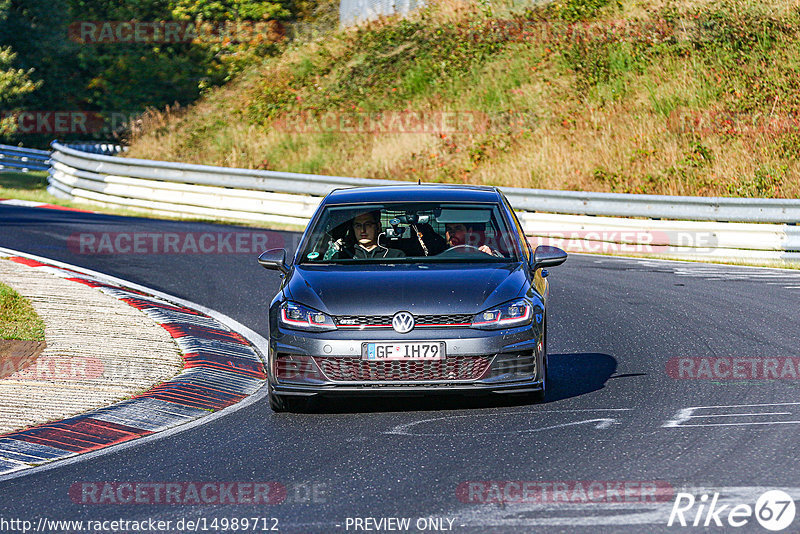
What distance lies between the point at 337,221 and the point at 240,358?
2.00m

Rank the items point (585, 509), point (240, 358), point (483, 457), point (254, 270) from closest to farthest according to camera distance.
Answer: point (585, 509) < point (483, 457) < point (240, 358) < point (254, 270)

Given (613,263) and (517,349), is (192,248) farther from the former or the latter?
(517,349)

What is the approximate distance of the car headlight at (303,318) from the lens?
25.7ft

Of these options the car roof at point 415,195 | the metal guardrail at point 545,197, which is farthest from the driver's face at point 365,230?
the metal guardrail at point 545,197

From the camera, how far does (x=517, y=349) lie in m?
7.81

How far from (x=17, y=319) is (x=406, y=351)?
5.33 meters

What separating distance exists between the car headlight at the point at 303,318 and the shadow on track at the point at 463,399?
635 millimetres

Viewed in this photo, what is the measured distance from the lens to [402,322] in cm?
771

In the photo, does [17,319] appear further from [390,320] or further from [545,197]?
[545,197]

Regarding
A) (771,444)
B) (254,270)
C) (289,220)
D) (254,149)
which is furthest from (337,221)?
→ (254,149)

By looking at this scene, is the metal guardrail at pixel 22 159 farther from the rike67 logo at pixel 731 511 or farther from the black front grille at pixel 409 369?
the rike67 logo at pixel 731 511

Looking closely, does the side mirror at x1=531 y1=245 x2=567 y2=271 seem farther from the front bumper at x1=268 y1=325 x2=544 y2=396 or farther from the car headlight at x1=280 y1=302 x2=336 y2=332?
the car headlight at x1=280 y1=302 x2=336 y2=332

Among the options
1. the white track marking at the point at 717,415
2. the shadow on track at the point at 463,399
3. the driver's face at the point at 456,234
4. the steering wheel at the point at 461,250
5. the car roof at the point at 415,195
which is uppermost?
the car roof at the point at 415,195

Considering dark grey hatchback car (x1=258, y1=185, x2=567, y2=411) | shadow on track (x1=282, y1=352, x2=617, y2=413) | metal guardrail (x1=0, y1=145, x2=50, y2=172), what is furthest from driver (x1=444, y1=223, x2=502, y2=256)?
metal guardrail (x1=0, y1=145, x2=50, y2=172)
